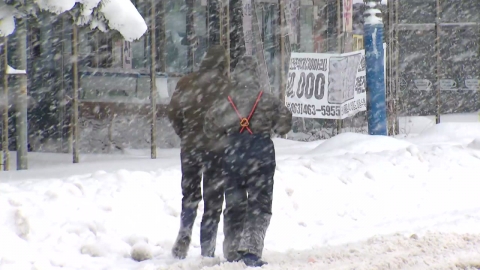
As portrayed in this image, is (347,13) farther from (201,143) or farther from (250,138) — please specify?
(250,138)

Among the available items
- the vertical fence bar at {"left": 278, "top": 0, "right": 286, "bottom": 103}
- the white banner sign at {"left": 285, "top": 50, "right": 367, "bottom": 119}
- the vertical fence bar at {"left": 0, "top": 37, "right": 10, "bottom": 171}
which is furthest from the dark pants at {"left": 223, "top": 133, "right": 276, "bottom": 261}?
the vertical fence bar at {"left": 278, "top": 0, "right": 286, "bottom": 103}

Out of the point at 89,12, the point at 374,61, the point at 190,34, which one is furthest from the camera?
the point at 190,34

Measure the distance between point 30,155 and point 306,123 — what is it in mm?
6583

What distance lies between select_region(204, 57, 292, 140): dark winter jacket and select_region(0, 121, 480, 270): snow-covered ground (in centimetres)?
113

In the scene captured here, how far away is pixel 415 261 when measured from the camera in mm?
7055

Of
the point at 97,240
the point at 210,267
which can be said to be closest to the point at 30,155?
the point at 97,240

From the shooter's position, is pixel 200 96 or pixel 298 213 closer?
pixel 200 96

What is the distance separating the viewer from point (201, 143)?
24.1ft

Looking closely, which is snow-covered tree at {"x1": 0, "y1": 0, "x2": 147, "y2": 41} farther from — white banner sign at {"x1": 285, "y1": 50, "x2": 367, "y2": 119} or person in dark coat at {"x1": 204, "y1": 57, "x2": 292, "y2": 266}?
white banner sign at {"x1": 285, "y1": 50, "x2": 367, "y2": 119}

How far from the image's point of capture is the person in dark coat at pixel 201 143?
289 inches

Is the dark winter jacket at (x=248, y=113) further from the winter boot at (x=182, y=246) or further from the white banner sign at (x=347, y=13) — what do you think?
the white banner sign at (x=347, y=13)

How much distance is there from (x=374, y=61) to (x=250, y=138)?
7.16 meters

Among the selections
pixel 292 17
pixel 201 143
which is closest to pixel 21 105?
pixel 201 143

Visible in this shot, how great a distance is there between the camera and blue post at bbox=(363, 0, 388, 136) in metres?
13.6
